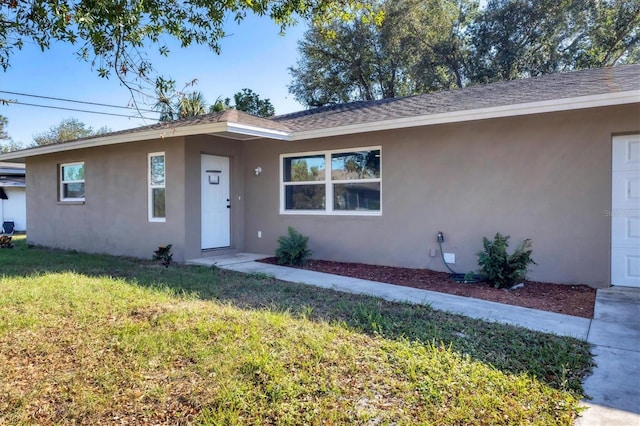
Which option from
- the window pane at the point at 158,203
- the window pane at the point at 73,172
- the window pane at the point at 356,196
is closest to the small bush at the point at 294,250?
the window pane at the point at 356,196

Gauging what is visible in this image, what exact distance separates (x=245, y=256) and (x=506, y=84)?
647 centimetres

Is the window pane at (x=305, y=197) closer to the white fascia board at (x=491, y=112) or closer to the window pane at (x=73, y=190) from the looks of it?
the white fascia board at (x=491, y=112)

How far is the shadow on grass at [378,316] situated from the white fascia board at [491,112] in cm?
305

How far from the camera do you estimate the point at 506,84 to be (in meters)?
8.16

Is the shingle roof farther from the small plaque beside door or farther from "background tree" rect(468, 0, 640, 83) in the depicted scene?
"background tree" rect(468, 0, 640, 83)

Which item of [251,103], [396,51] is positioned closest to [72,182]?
[251,103]

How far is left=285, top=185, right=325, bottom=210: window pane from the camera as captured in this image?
843 centimetres

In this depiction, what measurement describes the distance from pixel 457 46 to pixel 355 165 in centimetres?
1332

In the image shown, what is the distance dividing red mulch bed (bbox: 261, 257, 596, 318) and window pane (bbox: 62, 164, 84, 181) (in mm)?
7023

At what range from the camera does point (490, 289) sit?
5820 mm

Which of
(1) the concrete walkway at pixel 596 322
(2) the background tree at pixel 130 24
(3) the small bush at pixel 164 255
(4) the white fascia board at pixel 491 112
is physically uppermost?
(2) the background tree at pixel 130 24

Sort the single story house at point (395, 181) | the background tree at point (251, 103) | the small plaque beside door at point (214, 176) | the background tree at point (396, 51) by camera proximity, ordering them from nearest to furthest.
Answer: the single story house at point (395, 181) < the small plaque beside door at point (214, 176) < the background tree at point (396, 51) < the background tree at point (251, 103)

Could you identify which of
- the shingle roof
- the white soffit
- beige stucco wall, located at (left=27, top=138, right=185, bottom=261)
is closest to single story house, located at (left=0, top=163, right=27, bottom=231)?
beige stucco wall, located at (left=27, top=138, right=185, bottom=261)

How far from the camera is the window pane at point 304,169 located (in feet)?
27.6
